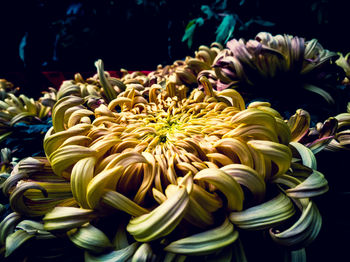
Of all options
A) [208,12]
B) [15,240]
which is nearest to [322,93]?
[15,240]


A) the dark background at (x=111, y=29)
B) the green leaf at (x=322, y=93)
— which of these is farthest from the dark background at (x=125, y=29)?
the green leaf at (x=322, y=93)

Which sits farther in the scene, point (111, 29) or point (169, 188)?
point (111, 29)

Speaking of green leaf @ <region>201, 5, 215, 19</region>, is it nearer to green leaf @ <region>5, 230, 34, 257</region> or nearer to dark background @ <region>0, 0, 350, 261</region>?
dark background @ <region>0, 0, 350, 261</region>

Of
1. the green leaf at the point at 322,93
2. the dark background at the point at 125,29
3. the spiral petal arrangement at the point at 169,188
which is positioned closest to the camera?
the spiral petal arrangement at the point at 169,188

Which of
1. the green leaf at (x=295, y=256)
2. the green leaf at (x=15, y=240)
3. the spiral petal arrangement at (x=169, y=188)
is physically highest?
the spiral petal arrangement at (x=169, y=188)

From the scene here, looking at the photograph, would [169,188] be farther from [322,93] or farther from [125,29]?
[125,29]

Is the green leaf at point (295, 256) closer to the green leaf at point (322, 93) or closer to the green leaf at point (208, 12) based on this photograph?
the green leaf at point (322, 93)

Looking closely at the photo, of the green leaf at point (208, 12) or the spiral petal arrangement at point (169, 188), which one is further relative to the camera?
the green leaf at point (208, 12)

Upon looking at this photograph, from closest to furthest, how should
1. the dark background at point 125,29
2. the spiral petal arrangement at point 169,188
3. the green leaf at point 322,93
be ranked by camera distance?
the spiral petal arrangement at point 169,188
the green leaf at point 322,93
the dark background at point 125,29
